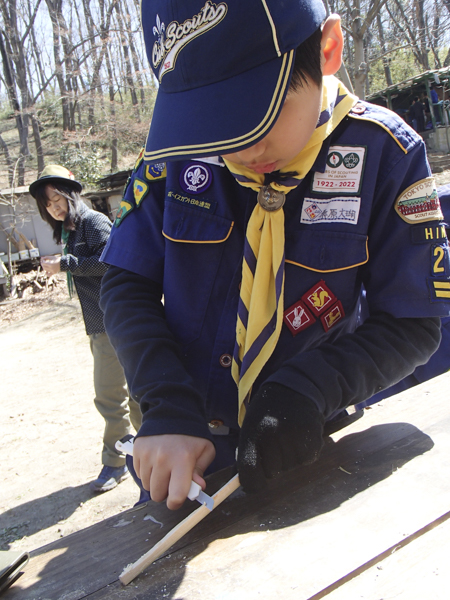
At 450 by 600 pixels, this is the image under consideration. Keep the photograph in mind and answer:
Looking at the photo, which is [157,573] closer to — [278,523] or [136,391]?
[278,523]

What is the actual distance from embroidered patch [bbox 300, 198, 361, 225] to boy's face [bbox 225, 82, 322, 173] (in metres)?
0.18

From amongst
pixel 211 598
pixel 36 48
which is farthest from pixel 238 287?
pixel 36 48

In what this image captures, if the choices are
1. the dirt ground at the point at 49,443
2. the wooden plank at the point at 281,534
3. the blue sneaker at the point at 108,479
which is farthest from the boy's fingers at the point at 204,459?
the blue sneaker at the point at 108,479

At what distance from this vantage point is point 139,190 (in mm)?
1387

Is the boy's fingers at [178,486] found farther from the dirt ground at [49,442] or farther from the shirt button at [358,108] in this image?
the dirt ground at [49,442]

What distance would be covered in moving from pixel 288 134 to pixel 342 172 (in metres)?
0.25

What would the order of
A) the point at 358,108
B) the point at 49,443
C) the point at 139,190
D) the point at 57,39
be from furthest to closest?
the point at 57,39 → the point at 49,443 → the point at 139,190 → the point at 358,108

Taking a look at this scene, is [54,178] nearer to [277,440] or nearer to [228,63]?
[228,63]

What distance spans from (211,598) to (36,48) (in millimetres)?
31650

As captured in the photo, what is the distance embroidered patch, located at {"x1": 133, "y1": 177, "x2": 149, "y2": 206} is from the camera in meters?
1.38

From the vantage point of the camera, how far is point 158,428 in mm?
1056

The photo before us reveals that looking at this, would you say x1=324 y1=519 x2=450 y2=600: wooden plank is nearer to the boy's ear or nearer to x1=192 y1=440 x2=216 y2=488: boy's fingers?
x1=192 y1=440 x2=216 y2=488: boy's fingers

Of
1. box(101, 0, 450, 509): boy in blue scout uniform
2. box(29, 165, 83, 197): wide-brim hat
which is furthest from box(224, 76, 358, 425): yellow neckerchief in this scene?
box(29, 165, 83, 197): wide-brim hat

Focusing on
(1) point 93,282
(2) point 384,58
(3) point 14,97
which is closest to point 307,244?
(1) point 93,282
